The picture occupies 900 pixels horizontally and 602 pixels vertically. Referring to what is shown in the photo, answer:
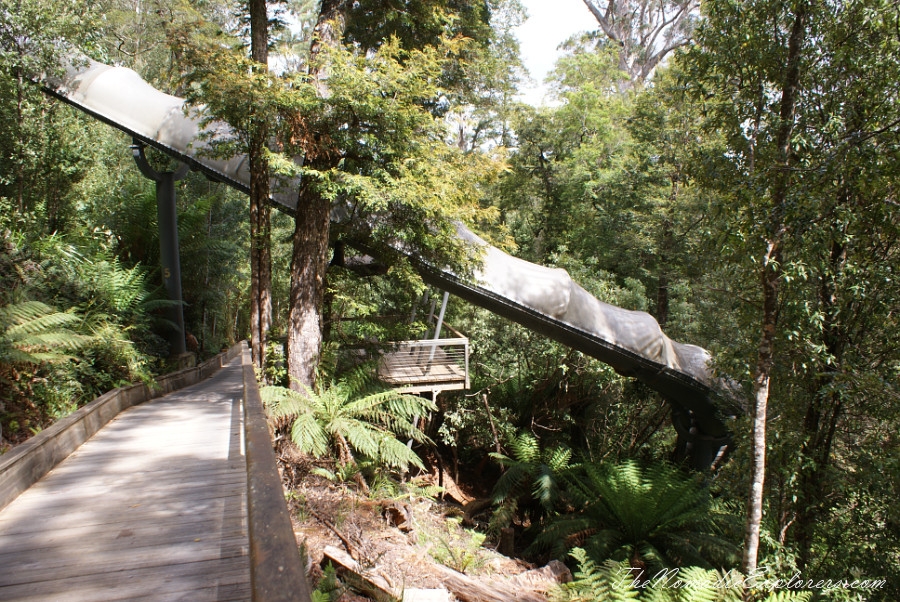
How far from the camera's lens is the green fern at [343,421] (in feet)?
19.5

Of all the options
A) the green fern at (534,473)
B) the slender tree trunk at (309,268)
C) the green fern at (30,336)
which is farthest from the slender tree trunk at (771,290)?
the green fern at (30,336)

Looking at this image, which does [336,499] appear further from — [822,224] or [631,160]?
[631,160]

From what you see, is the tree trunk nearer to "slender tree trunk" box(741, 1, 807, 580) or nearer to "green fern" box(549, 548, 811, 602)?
"green fern" box(549, 548, 811, 602)

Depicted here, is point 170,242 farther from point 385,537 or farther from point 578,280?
point 578,280

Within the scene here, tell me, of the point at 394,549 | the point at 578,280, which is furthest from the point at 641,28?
the point at 394,549

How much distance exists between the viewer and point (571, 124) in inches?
688

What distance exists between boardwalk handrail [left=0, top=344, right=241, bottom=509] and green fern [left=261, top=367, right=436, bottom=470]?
1.66m

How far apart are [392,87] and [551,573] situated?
5983 millimetres

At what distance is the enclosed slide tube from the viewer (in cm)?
801

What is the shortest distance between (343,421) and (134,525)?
3212 millimetres

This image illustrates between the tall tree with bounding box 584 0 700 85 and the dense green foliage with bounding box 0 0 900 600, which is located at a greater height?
the tall tree with bounding box 584 0 700 85

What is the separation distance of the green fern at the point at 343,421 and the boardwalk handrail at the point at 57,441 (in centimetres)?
166

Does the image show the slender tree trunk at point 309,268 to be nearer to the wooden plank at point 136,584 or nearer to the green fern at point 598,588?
the green fern at point 598,588

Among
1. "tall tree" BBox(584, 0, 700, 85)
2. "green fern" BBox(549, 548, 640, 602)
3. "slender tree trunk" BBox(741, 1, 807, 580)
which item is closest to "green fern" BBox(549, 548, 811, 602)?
"green fern" BBox(549, 548, 640, 602)
